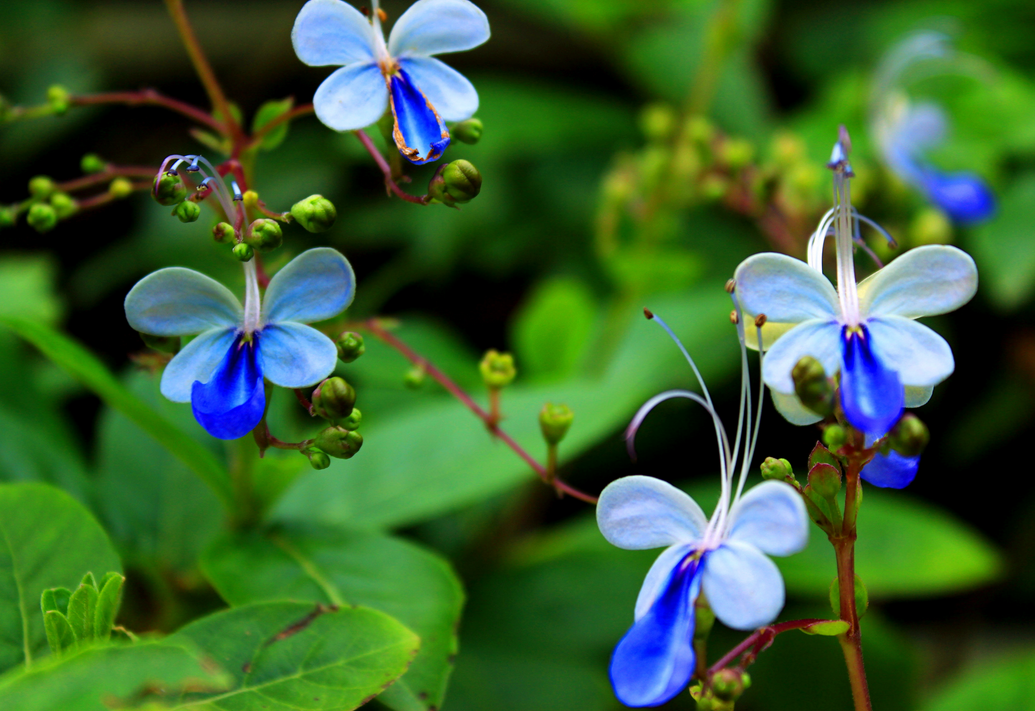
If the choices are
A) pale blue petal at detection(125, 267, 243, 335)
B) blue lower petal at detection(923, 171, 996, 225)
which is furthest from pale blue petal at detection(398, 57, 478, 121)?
blue lower petal at detection(923, 171, 996, 225)

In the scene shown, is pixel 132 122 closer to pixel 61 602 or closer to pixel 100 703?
pixel 61 602

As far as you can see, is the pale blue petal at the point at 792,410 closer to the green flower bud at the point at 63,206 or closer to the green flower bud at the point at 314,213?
the green flower bud at the point at 314,213

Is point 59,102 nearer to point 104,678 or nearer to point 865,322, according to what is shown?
point 104,678

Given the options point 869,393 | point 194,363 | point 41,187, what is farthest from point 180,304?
point 869,393

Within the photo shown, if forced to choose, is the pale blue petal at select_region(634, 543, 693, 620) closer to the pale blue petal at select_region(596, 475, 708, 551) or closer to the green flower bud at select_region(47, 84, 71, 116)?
the pale blue petal at select_region(596, 475, 708, 551)

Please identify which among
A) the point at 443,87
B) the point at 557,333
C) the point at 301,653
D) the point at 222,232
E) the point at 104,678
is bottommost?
the point at 557,333

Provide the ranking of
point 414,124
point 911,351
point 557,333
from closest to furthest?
1. point 911,351
2. point 414,124
3. point 557,333

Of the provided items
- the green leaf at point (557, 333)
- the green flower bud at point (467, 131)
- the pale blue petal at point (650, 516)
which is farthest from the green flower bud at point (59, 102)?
the green leaf at point (557, 333)

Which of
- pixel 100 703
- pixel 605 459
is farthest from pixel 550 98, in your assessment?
pixel 100 703

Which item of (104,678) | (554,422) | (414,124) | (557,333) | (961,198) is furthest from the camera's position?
(557,333)
